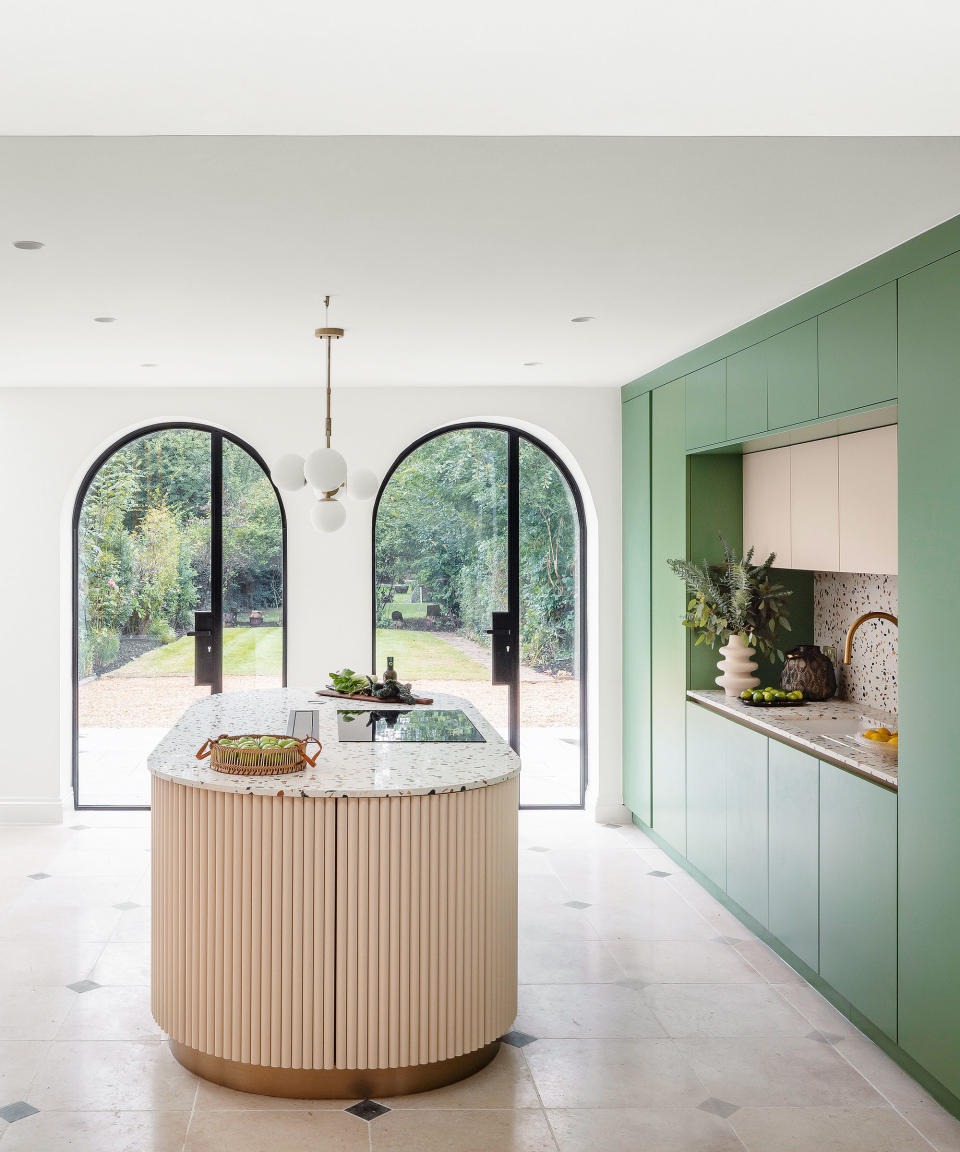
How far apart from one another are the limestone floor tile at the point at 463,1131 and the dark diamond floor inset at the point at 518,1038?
40cm

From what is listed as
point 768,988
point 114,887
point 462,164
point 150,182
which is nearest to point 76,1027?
point 114,887

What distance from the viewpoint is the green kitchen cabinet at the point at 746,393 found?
164 inches

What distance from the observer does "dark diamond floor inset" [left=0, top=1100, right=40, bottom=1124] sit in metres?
2.83

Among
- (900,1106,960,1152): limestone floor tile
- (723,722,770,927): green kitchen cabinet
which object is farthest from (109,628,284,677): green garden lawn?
(900,1106,960,1152): limestone floor tile

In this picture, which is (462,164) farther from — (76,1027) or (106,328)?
(76,1027)

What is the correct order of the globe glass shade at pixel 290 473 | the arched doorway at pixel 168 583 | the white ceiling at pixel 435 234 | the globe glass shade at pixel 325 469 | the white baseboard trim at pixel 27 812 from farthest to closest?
the arched doorway at pixel 168 583 < the white baseboard trim at pixel 27 812 < the globe glass shade at pixel 290 473 < the globe glass shade at pixel 325 469 < the white ceiling at pixel 435 234

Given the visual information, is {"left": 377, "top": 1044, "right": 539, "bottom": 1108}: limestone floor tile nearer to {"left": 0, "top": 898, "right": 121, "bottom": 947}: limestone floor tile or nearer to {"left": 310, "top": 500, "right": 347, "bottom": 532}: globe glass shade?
{"left": 0, "top": 898, "right": 121, "bottom": 947}: limestone floor tile

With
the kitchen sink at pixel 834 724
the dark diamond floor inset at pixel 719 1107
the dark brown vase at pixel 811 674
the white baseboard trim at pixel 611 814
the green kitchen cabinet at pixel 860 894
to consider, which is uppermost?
the dark brown vase at pixel 811 674

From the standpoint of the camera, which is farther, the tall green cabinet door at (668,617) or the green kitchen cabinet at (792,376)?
the tall green cabinet door at (668,617)

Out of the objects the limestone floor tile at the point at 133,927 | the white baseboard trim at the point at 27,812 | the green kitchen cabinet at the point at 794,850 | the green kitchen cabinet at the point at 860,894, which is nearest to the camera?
the green kitchen cabinet at the point at 860,894

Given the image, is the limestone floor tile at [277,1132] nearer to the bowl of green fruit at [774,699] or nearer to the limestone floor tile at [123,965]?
the limestone floor tile at [123,965]

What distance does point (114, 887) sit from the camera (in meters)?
4.85

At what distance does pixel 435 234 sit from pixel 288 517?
10.8ft
